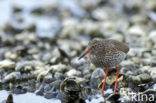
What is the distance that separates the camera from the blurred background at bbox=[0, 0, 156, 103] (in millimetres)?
6750

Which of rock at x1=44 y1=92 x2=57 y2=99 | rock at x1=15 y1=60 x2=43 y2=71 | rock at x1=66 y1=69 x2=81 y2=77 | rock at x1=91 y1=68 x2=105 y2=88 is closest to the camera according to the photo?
rock at x1=44 y1=92 x2=57 y2=99

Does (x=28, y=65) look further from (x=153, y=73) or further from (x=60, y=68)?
(x=153, y=73)

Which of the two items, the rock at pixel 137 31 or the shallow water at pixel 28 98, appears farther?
the rock at pixel 137 31

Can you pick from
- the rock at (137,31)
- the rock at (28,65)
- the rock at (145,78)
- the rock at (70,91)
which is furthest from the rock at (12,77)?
the rock at (137,31)

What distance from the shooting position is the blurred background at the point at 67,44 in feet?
22.1

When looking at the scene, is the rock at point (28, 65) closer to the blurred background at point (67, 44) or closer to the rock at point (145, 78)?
the blurred background at point (67, 44)

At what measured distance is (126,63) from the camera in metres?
7.94

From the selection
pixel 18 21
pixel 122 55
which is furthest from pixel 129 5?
pixel 122 55

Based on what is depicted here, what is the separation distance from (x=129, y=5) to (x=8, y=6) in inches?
217

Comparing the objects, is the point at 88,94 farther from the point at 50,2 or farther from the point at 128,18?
the point at 50,2

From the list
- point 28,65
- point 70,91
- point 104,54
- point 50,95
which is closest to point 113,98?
point 70,91

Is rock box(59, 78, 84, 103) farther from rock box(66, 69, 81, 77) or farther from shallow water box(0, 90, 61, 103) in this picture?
rock box(66, 69, 81, 77)

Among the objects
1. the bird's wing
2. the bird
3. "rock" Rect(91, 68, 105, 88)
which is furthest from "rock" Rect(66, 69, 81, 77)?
the bird's wing

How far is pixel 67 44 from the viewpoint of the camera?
9930 millimetres
